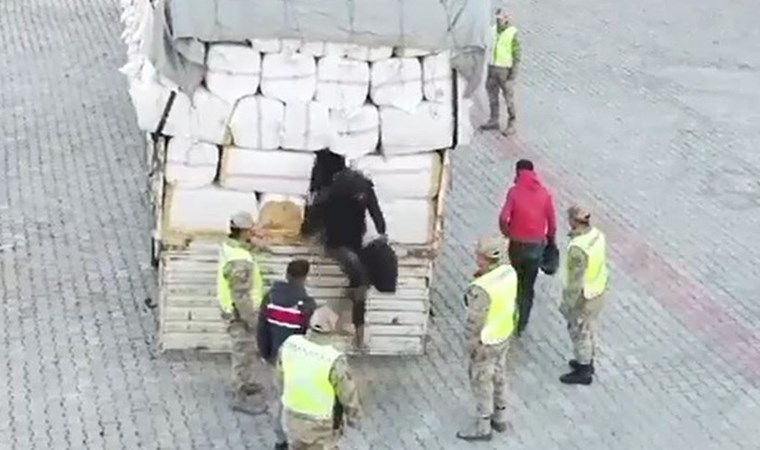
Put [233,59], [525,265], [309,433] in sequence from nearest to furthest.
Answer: [309,433] → [233,59] → [525,265]

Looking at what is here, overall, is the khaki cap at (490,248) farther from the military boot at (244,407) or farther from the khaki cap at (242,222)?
the military boot at (244,407)

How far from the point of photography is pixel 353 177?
39.7ft

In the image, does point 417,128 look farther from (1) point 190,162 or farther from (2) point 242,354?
(2) point 242,354

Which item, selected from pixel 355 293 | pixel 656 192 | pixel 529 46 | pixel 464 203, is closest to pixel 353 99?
pixel 355 293

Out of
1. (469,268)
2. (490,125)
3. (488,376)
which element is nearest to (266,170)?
(488,376)

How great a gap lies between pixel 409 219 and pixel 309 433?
2926 mm

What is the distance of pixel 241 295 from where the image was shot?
38.1 ft

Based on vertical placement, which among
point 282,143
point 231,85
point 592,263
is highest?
point 231,85

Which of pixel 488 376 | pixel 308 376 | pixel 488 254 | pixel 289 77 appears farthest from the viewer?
pixel 289 77

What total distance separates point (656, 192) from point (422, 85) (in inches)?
231

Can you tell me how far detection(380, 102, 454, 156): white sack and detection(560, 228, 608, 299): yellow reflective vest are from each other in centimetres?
128

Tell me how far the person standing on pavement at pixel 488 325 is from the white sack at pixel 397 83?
1.45 metres

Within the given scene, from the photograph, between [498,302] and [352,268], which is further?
[352,268]

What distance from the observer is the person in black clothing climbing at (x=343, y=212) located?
475 inches
